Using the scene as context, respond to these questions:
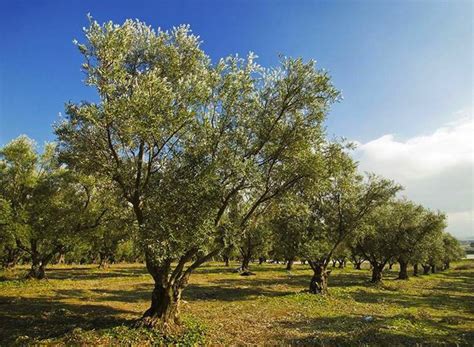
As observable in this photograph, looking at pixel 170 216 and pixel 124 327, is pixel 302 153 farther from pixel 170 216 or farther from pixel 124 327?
pixel 124 327

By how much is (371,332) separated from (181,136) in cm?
1748

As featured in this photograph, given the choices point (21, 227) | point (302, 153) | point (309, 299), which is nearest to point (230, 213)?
point (302, 153)

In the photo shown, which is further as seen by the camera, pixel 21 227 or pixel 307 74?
pixel 21 227

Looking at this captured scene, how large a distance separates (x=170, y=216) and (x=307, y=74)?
40.5 feet

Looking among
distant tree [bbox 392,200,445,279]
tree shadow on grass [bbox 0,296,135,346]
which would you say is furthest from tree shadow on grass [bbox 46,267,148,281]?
distant tree [bbox 392,200,445,279]

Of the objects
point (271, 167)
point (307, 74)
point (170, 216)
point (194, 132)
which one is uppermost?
point (307, 74)

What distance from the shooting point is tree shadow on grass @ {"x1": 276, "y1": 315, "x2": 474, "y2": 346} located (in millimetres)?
20594

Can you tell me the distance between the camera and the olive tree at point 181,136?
19406 millimetres

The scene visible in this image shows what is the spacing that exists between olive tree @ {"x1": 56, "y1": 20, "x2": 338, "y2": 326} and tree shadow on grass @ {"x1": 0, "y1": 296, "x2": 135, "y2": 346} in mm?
4538

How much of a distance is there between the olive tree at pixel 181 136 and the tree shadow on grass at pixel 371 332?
807 centimetres

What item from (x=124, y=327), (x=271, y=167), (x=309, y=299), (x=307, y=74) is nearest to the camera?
(x=124, y=327)

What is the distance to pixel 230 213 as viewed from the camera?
26500 millimetres

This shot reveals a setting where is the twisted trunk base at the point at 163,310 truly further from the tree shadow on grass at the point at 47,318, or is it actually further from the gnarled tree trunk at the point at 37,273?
the gnarled tree trunk at the point at 37,273

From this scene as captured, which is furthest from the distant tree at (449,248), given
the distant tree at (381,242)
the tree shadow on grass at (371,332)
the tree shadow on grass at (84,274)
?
the tree shadow on grass at (371,332)
